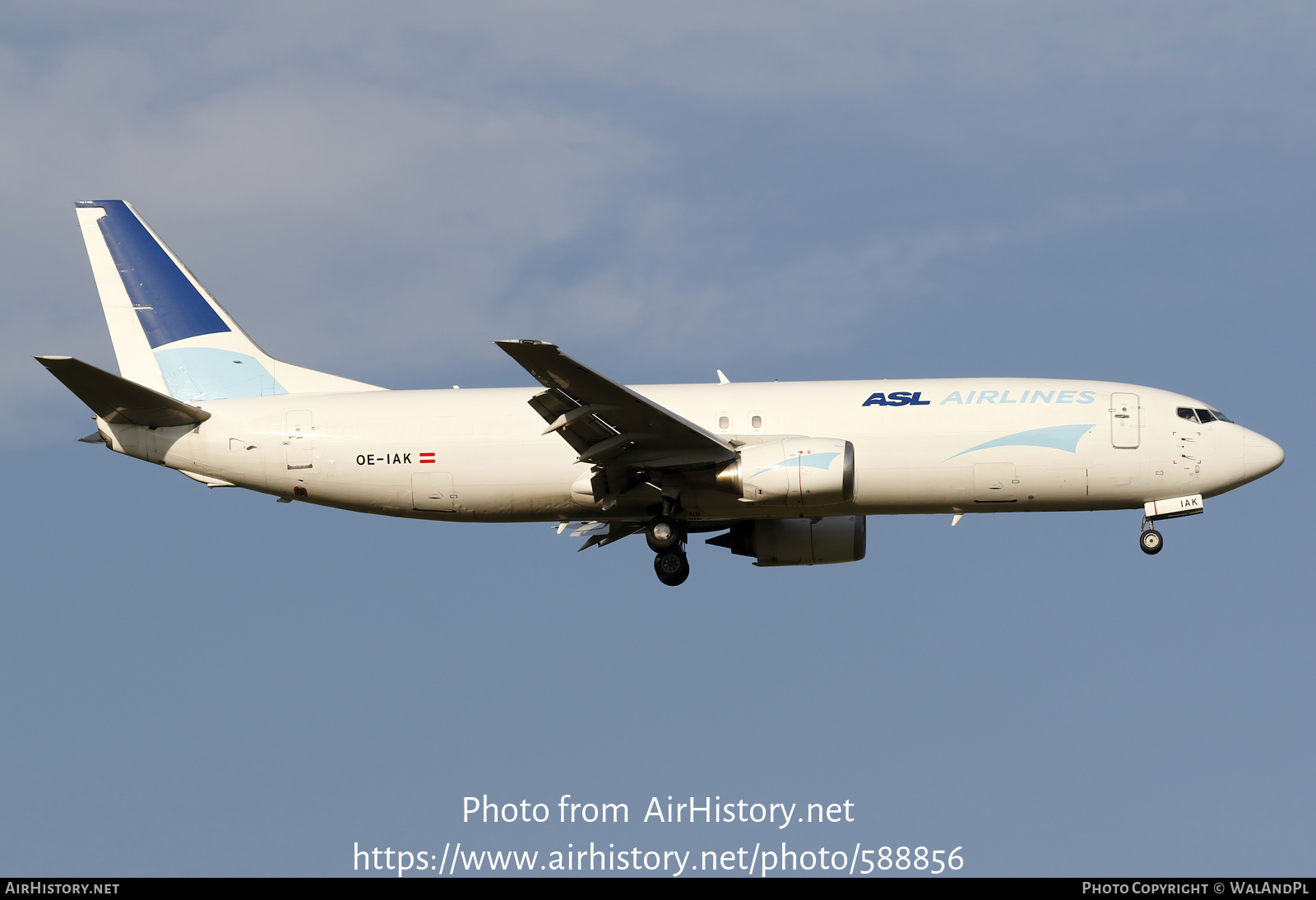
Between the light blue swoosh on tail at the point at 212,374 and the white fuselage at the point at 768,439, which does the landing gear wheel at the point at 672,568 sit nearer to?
the white fuselage at the point at 768,439

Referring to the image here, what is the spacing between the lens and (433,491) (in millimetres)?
31562

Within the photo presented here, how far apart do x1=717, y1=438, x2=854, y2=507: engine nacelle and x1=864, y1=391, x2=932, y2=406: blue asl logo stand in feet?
5.41

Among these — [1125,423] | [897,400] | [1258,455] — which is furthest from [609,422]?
[1258,455]

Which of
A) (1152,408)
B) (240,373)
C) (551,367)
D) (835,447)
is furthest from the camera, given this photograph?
(240,373)

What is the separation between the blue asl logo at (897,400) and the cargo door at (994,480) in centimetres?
198

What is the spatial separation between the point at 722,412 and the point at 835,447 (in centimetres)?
320

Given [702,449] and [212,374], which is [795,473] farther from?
[212,374]

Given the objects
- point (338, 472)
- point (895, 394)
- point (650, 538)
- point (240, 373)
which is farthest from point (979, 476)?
point (240, 373)

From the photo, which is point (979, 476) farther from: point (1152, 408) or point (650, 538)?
point (650, 538)

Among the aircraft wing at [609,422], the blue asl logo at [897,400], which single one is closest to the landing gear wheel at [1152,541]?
the blue asl logo at [897,400]

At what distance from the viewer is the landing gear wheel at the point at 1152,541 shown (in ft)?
102

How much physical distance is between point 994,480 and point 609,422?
8736 millimetres

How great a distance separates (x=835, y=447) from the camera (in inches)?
1152

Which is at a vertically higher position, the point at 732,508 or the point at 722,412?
the point at 722,412
